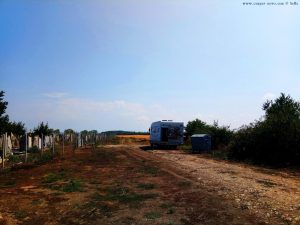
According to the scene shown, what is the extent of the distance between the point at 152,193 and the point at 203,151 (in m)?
22.4

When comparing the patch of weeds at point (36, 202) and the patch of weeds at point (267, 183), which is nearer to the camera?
the patch of weeds at point (36, 202)

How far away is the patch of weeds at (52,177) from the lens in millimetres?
14550

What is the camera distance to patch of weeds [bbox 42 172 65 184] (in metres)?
14.6

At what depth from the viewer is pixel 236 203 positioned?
32.1ft

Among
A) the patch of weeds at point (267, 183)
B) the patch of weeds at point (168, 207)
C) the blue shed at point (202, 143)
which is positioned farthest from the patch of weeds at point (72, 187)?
the blue shed at point (202, 143)

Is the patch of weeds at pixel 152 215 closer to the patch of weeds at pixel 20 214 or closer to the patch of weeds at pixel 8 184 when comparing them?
the patch of weeds at pixel 20 214

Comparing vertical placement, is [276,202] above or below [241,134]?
below

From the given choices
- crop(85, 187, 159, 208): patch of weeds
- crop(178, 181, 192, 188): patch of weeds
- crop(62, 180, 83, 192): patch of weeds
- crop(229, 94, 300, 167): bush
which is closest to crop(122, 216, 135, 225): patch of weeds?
crop(85, 187, 159, 208): patch of weeds

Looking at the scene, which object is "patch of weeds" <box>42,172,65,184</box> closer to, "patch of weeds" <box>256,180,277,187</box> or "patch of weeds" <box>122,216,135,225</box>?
"patch of weeds" <box>122,216,135,225</box>

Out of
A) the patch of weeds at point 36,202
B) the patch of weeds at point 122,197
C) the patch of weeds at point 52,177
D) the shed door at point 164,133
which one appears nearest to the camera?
the patch of weeds at point 122,197

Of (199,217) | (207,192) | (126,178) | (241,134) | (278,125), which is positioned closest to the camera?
(199,217)

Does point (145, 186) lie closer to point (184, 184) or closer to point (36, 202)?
point (184, 184)

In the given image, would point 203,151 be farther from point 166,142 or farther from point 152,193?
point 152,193

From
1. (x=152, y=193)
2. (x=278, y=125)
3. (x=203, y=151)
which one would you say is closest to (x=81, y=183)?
(x=152, y=193)
